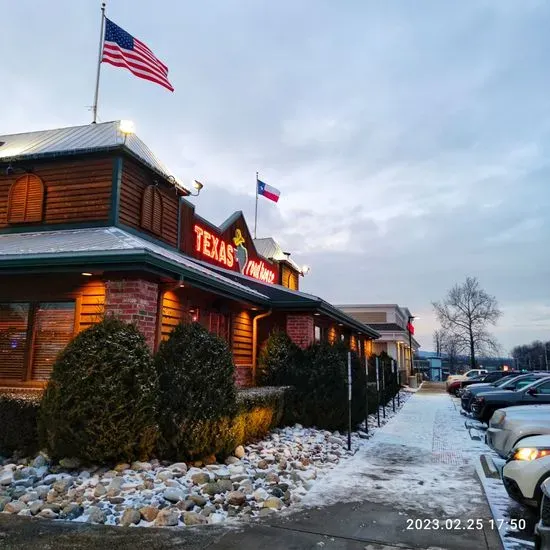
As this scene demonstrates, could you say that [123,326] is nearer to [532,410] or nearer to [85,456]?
[85,456]

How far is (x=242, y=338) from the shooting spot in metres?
14.2

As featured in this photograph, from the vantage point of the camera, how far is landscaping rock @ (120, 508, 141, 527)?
17.6 ft

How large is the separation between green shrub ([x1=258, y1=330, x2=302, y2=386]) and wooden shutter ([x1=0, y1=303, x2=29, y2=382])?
578 cm

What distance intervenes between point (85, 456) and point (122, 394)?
36.4 inches

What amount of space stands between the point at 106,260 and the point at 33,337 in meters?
2.86

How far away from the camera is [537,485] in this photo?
17.3 feet

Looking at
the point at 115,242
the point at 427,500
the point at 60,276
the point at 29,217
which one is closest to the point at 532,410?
the point at 427,500

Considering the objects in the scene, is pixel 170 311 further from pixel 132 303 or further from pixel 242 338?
pixel 242 338

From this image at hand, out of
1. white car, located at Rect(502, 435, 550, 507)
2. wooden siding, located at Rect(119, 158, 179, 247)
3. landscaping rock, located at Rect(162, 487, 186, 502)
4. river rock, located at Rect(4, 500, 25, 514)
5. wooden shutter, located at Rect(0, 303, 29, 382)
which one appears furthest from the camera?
wooden siding, located at Rect(119, 158, 179, 247)

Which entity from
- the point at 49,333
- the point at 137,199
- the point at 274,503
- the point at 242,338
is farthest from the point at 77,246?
the point at 242,338

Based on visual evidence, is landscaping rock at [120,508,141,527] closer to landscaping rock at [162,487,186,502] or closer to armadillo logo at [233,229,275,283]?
landscaping rock at [162,487,186,502]

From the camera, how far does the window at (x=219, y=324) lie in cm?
1283

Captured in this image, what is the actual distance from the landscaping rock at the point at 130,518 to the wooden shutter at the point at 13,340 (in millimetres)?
5307

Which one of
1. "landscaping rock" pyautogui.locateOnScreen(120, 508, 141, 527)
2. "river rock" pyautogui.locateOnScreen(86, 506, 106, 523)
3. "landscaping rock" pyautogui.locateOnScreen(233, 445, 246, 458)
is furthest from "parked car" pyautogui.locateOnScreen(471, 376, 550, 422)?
"river rock" pyautogui.locateOnScreen(86, 506, 106, 523)
